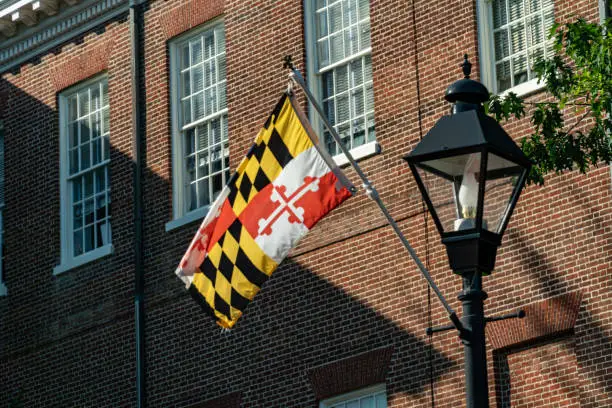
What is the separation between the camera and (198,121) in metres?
22.2

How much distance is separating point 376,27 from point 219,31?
3240 mm

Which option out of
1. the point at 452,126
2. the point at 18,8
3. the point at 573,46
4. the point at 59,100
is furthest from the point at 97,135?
the point at 452,126

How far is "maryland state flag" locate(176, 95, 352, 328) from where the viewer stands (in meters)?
15.0

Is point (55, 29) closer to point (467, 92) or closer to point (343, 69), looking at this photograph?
point (343, 69)

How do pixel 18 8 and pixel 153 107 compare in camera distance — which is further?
pixel 18 8

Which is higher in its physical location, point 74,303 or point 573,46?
point 74,303

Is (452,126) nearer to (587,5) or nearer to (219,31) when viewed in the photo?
(587,5)

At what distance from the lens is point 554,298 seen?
667 inches

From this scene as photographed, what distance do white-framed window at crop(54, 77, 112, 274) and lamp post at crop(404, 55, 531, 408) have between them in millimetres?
13516

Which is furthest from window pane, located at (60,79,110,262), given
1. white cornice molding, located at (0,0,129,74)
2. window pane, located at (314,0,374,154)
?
window pane, located at (314,0,374,154)

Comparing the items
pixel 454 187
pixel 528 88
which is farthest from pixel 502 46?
pixel 454 187

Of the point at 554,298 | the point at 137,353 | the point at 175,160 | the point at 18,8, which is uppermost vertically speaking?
the point at 18,8

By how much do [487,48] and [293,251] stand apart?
12.0 ft

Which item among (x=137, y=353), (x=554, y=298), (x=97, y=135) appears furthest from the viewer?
(x=97, y=135)
